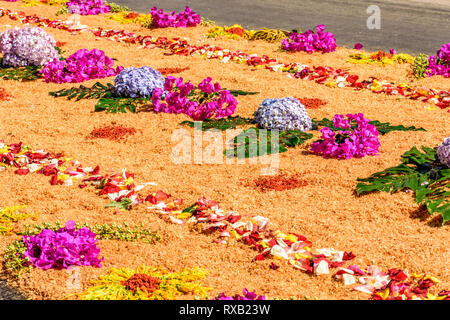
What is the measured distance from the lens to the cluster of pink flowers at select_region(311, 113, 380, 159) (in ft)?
22.6

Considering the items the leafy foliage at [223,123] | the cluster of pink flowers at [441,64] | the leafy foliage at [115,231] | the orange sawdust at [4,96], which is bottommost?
the leafy foliage at [115,231]

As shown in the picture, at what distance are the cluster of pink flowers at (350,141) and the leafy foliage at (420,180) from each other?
0.49 m

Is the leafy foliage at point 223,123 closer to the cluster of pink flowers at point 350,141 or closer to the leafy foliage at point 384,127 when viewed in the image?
the leafy foliage at point 384,127

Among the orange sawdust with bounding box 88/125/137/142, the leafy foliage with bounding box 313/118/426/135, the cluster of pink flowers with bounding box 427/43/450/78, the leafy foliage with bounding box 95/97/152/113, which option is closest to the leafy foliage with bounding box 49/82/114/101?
the leafy foliage with bounding box 95/97/152/113

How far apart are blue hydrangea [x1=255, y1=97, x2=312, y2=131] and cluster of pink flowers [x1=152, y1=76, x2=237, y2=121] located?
0.75 m

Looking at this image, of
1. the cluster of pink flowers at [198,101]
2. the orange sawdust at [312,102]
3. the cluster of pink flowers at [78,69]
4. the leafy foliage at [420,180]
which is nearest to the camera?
the leafy foliage at [420,180]

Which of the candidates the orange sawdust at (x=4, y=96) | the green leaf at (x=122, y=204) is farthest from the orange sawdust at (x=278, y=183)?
the orange sawdust at (x=4, y=96)

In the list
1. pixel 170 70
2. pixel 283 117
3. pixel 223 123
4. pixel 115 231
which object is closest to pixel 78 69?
pixel 170 70

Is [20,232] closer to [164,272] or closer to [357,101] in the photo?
[164,272]

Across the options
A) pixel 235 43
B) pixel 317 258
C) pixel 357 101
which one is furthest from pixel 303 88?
pixel 317 258

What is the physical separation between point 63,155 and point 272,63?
217 inches

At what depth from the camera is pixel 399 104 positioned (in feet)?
30.3

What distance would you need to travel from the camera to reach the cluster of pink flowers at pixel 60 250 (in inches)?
186

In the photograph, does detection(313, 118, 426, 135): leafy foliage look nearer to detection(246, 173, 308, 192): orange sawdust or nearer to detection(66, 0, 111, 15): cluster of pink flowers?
detection(246, 173, 308, 192): orange sawdust
